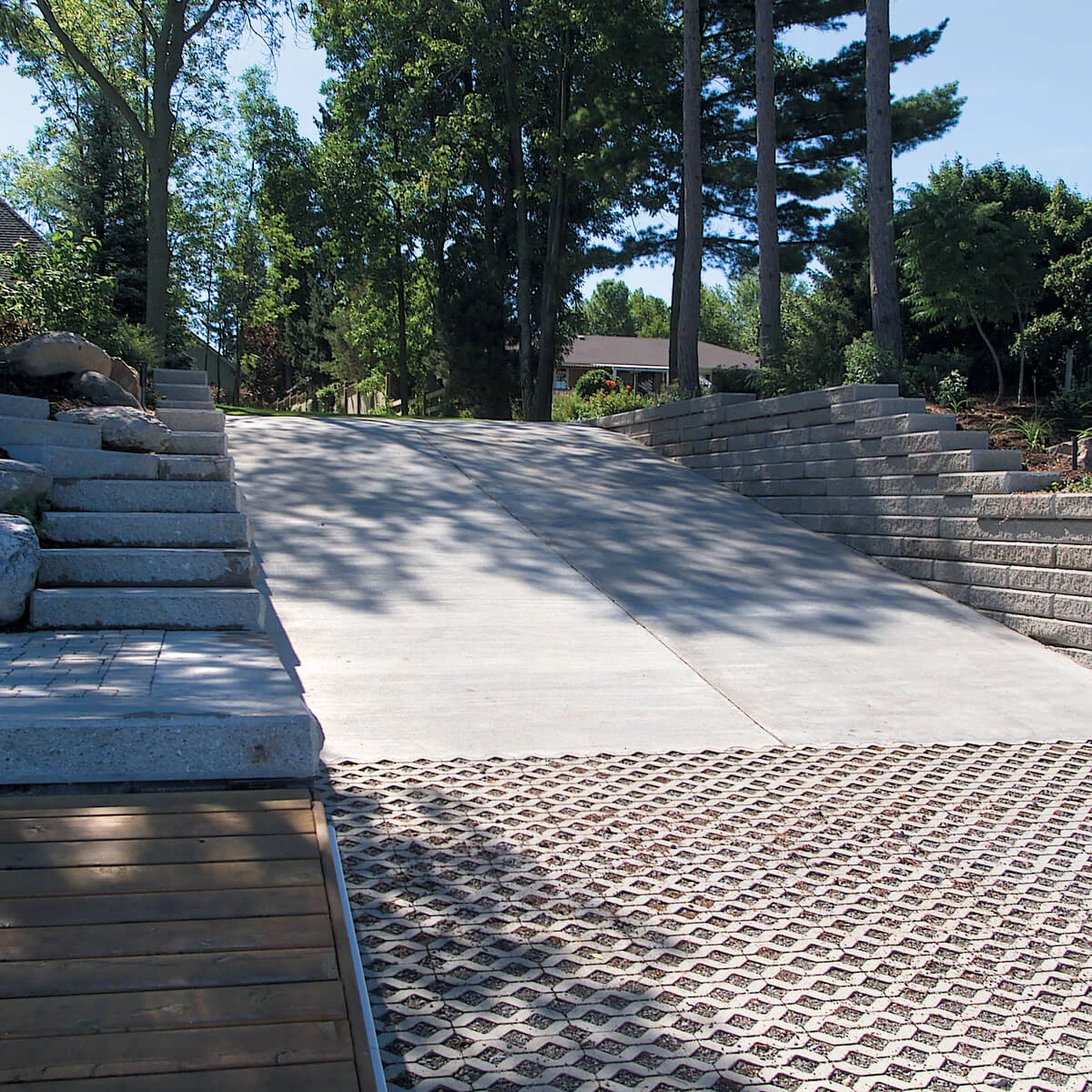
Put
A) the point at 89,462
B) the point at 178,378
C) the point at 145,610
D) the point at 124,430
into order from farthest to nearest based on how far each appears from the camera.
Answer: the point at 178,378 < the point at 124,430 < the point at 89,462 < the point at 145,610

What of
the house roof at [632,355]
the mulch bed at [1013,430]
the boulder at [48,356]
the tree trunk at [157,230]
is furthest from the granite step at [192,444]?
the house roof at [632,355]

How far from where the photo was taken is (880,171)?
37.3 feet

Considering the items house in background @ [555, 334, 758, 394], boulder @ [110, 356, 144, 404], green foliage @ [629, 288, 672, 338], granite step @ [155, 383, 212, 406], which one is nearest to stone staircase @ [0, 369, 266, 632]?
boulder @ [110, 356, 144, 404]

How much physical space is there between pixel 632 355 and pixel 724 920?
45.0 meters

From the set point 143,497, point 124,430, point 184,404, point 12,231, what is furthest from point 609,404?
point 12,231

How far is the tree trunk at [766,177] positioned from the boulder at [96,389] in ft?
26.7

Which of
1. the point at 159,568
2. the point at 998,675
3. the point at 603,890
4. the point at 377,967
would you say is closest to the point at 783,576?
the point at 998,675

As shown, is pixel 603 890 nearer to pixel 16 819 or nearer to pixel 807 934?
pixel 807 934

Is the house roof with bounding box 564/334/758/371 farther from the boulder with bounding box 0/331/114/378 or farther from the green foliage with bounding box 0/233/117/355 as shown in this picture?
the boulder with bounding box 0/331/114/378

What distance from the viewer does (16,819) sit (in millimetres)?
3004

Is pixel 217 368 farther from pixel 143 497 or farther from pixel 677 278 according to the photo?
pixel 143 497

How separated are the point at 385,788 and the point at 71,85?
128ft

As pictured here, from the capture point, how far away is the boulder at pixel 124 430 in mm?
6875

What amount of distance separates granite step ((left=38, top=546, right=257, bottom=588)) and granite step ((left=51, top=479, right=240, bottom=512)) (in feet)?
1.92
